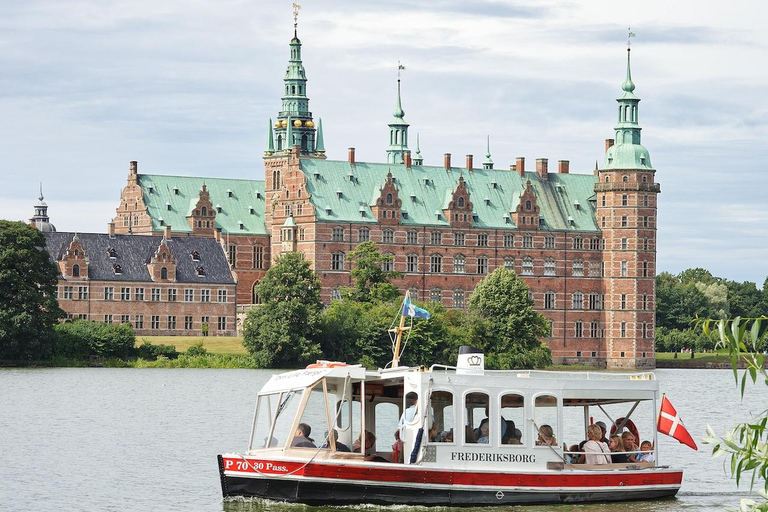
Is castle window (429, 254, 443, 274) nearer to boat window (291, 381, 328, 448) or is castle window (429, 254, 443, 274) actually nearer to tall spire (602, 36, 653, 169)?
tall spire (602, 36, 653, 169)

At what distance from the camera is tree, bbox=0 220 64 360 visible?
9094 cm

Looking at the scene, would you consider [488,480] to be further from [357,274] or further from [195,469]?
[357,274]

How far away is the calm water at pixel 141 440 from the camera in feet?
120

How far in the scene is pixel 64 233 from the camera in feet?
397

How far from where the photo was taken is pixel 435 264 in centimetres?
13238

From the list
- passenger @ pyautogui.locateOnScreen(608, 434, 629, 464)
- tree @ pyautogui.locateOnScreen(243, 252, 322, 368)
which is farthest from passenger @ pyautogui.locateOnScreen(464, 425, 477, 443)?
tree @ pyautogui.locateOnScreen(243, 252, 322, 368)

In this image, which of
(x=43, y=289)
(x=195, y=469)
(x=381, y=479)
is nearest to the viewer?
(x=381, y=479)

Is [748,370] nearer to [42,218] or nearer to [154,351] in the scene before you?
[154,351]

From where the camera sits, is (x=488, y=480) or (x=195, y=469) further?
(x=195, y=469)

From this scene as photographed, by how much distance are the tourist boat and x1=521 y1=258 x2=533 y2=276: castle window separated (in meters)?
100

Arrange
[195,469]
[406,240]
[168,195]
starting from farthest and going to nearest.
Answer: [168,195] < [406,240] < [195,469]

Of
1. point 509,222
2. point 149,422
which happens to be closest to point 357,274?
point 509,222

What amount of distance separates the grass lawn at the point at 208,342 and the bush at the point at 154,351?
3.35 metres

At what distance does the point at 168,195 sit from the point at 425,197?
24.0m
